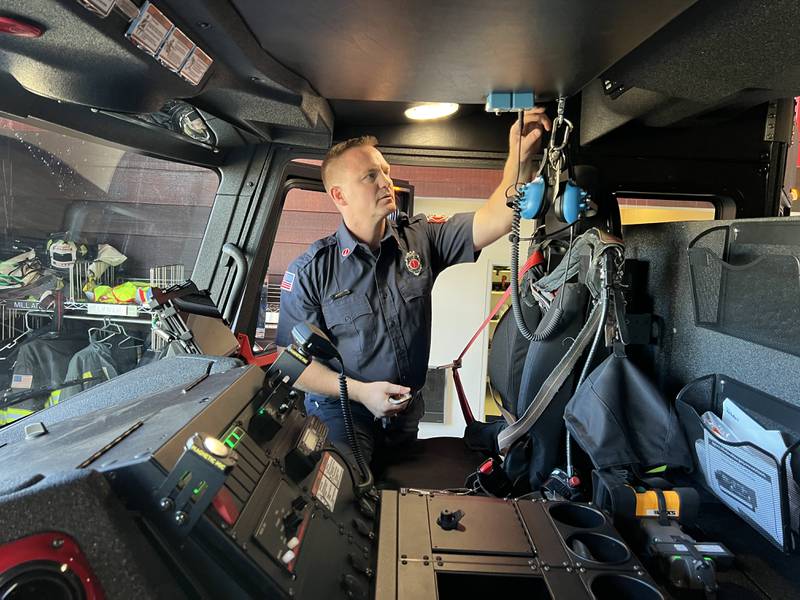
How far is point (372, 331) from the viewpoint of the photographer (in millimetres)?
2184

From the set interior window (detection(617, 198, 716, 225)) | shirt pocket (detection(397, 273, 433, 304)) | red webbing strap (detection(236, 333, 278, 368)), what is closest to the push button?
red webbing strap (detection(236, 333, 278, 368))

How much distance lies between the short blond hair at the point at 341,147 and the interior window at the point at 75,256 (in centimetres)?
54

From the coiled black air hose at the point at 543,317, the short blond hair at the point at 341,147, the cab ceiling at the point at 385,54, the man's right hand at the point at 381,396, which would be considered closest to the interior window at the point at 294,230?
the short blond hair at the point at 341,147

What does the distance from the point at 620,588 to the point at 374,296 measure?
1451mm

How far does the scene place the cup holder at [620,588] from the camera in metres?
0.96

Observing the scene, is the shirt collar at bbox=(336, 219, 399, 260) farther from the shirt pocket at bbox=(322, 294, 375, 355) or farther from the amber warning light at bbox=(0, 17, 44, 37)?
the amber warning light at bbox=(0, 17, 44, 37)

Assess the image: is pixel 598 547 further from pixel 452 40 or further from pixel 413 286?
pixel 413 286

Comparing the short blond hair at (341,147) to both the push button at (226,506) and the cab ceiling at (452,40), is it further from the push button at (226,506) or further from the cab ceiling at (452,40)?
the push button at (226,506)

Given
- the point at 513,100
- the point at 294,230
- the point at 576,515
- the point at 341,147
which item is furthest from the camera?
the point at 294,230

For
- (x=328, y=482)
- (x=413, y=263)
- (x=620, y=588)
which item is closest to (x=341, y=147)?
(x=413, y=263)

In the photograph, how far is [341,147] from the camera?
7.19 ft

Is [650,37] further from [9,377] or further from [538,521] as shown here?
[9,377]

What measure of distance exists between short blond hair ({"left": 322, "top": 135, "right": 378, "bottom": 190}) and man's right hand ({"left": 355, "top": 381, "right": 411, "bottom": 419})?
3.10 feet

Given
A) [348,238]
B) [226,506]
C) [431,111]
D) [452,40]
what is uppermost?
[431,111]
